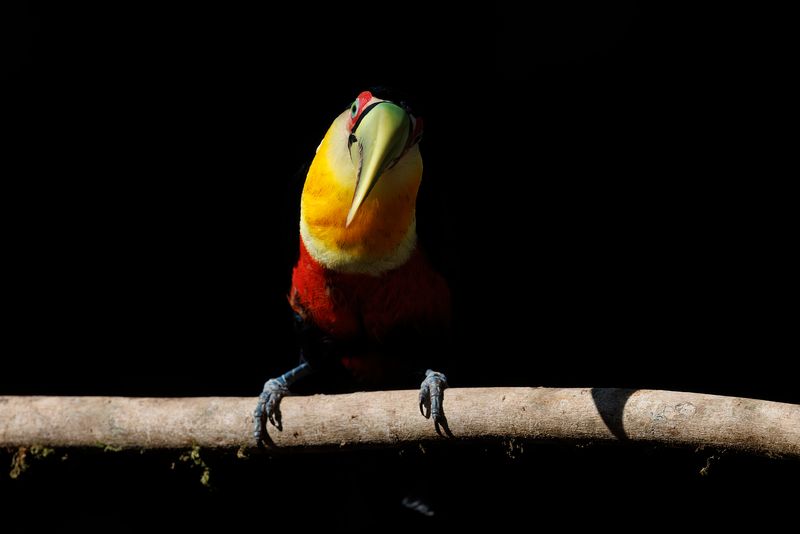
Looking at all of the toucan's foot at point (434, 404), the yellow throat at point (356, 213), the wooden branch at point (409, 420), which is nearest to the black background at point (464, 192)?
the yellow throat at point (356, 213)

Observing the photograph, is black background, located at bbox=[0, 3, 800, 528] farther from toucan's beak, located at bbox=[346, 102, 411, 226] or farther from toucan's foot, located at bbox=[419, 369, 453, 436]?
toucan's foot, located at bbox=[419, 369, 453, 436]

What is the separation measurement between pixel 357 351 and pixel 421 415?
0.87m

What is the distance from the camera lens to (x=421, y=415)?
8.04 feet

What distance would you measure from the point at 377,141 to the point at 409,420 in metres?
0.86

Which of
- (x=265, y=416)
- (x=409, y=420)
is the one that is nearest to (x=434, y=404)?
(x=409, y=420)

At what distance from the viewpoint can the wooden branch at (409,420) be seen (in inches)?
81.0

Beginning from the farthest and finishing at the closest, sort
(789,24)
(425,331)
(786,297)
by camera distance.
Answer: (786,297)
(789,24)
(425,331)

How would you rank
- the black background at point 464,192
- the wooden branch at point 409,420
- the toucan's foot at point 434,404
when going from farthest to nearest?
the black background at point 464,192, the toucan's foot at point 434,404, the wooden branch at point 409,420

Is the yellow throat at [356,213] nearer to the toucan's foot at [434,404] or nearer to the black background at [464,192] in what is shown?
the toucan's foot at [434,404]

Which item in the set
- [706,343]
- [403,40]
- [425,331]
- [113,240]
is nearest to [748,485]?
[706,343]

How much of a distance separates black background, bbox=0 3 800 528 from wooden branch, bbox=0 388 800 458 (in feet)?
4.07

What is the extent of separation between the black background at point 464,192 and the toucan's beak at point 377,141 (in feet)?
3.34

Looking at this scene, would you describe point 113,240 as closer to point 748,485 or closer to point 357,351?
point 357,351

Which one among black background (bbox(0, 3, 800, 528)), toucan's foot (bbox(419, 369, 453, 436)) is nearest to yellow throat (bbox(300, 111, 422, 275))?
toucan's foot (bbox(419, 369, 453, 436))
